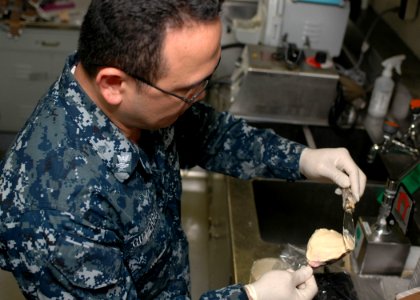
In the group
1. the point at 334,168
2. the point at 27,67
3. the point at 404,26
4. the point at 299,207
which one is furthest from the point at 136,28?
the point at 27,67

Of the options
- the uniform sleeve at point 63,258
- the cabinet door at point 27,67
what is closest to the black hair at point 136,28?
the uniform sleeve at point 63,258

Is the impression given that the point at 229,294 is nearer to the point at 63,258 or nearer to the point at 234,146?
the point at 63,258

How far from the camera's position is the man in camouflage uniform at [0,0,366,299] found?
866 millimetres

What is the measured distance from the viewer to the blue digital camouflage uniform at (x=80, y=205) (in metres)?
0.89

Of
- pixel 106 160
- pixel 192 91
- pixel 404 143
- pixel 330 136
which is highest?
pixel 192 91

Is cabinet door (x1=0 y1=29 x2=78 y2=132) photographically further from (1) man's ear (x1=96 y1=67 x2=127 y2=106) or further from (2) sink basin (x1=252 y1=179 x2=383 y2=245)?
(1) man's ear (x1=96 y1=67 x2=127 y2=106)

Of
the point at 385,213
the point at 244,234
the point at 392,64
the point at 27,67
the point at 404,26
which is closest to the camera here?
the point at 385,213

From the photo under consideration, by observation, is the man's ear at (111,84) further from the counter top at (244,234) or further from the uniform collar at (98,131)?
the counter top at (244,234)

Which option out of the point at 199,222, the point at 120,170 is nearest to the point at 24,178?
the point at 120,170

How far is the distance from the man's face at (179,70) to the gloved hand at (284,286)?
0.44m

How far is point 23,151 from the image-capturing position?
3.08 ft

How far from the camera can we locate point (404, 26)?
213 centimetres

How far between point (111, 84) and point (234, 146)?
1.85 feet

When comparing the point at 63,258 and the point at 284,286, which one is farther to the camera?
the point at 284,286
